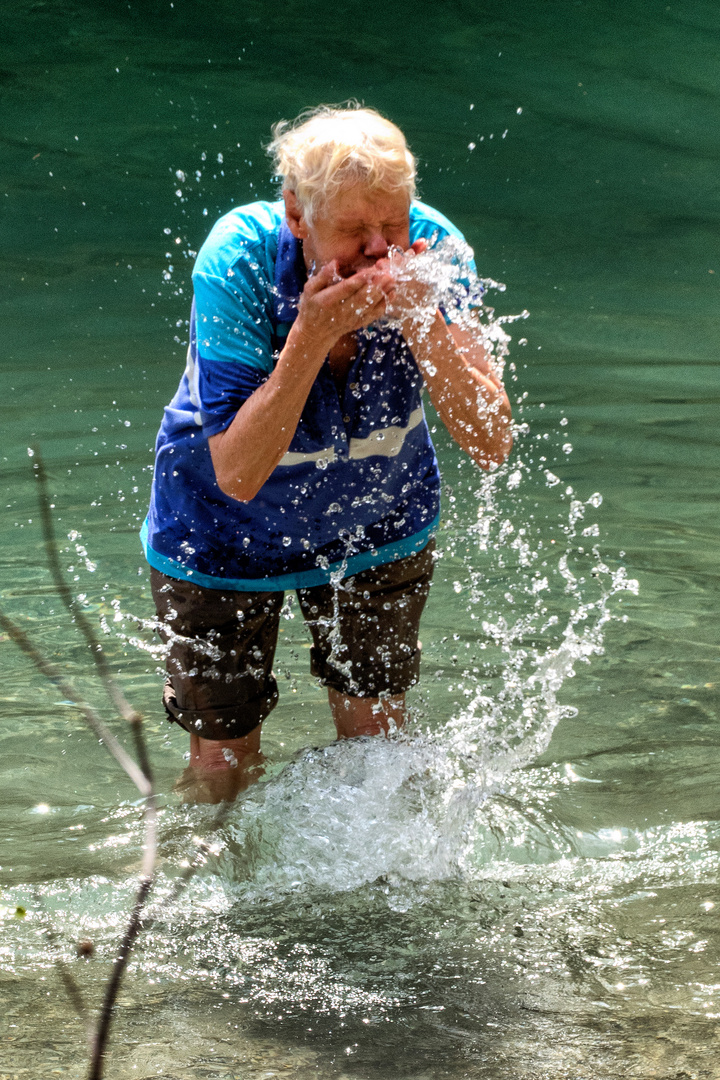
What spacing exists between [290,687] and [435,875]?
1196mm

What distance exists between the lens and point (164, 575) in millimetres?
2818

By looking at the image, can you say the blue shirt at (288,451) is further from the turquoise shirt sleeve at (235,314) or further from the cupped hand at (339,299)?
the cupped hand at (339,299)

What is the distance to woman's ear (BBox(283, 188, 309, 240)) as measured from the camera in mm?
2334

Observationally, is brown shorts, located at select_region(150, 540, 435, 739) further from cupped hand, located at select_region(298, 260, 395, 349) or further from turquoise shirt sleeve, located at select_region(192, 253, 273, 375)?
cupped hand, located at select_region(298, 260, 395, 349)

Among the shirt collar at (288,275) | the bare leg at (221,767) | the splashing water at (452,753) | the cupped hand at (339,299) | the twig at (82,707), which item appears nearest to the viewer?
the twig at (82,707)

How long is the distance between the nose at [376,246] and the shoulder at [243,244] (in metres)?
0.26

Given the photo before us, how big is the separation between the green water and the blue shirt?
2.12ft

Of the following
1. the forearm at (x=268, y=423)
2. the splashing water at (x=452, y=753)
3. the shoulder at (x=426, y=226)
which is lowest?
the splashing water at (x=452, y=753)

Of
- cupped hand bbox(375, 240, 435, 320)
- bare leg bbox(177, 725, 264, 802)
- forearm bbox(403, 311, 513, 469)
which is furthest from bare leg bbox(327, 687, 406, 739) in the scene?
cupped hand bbox(375, 240, 435, 320)

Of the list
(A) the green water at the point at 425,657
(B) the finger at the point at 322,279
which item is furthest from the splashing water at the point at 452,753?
(B) the finger at the point at 322,279

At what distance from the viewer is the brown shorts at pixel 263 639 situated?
2838 mm

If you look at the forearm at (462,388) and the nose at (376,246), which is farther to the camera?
the forearm at (462,388)

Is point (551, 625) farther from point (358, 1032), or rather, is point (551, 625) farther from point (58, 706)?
point (358, 1032)

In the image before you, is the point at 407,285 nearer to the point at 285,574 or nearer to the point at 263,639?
the point at 285,574
